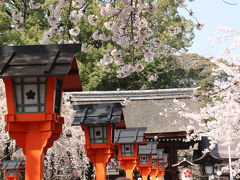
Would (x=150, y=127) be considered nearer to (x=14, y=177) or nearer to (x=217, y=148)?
(x=217, y=148)

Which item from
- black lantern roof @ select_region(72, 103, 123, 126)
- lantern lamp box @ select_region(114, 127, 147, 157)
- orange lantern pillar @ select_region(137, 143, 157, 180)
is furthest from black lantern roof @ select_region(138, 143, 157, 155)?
black lantern roof @ select_region(72, 103, 123, 126)

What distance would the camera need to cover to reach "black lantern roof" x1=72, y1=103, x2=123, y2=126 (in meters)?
6.51

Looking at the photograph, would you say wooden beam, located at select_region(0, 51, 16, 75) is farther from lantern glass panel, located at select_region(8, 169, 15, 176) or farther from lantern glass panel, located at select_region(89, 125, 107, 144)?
lantern glass panel, located at select_region(8, 169, 15, 176)

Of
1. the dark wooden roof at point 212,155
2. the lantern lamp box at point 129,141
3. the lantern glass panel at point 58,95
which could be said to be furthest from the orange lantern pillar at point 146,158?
the lantern glass panel at point 58,95

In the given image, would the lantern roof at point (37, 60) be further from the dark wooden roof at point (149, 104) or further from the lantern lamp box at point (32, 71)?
the dark wooden roof at point (149, 104)

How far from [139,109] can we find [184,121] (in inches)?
137

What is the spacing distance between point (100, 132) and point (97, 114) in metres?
0.37

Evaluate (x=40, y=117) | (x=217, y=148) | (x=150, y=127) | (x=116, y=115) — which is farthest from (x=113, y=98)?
(x=40, y=117)

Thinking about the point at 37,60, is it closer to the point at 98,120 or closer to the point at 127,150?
the point at 98,120

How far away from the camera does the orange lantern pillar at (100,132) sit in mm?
6438

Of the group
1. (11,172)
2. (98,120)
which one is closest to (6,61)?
(98,120)

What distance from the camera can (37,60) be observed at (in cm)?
416

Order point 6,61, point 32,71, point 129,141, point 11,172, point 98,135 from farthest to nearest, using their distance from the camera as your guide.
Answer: point 11,172, point 129,141, point 98,135, point 6,61, point 32,71

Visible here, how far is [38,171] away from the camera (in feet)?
13.0
